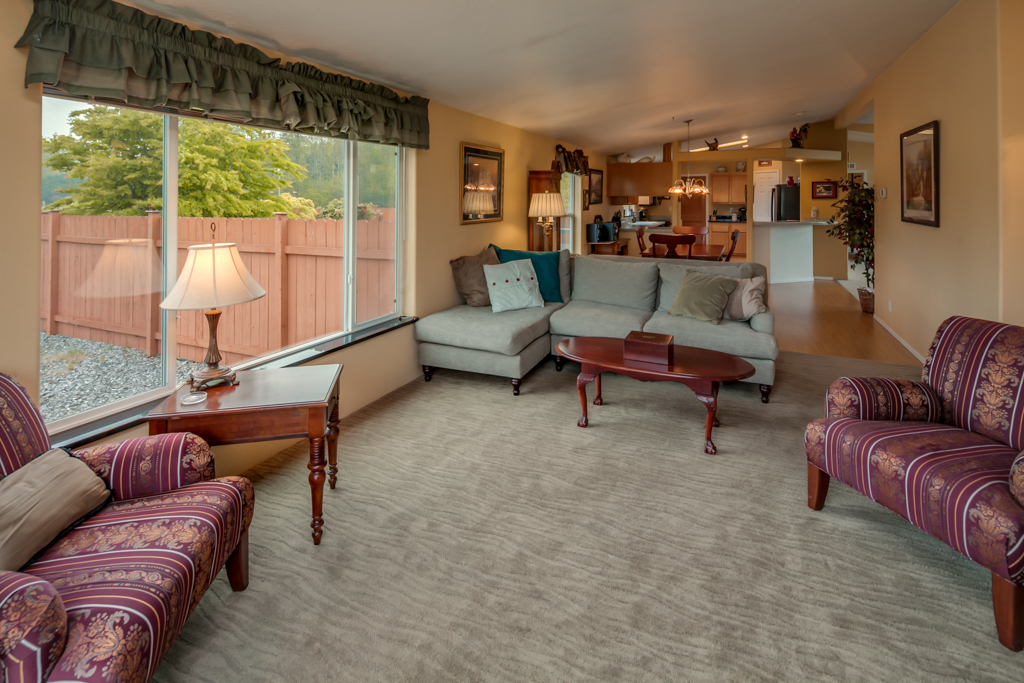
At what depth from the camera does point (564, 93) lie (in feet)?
17.3

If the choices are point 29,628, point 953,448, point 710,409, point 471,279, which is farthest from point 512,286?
point 29,628

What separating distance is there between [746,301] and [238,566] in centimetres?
398

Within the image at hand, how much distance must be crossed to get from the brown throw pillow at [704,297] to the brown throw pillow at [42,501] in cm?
403

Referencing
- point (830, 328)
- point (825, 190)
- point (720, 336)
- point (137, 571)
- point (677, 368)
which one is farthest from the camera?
point (825, 190)

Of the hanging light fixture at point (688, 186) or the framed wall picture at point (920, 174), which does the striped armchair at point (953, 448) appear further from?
the hanging light fixture at point (688, 186)

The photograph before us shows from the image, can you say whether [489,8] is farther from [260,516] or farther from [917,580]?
[917,580]

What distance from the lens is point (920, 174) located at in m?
5.09

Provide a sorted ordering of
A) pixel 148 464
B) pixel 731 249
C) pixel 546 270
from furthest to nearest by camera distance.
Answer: pixel 731 249 < pixel 546 270 < pixel 148 464

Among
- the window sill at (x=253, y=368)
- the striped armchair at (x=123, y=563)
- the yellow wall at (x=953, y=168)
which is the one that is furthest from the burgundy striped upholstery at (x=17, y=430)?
the yellow wall at (x=953, y=168)

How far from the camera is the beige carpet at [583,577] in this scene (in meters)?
1.78

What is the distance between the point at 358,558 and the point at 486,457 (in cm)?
108

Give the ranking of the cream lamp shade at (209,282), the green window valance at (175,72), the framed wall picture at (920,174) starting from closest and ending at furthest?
1. the green window valance at (175,72)
2. the cream lamp shade at (209,282)
3. the framed wall picture at (920,174)

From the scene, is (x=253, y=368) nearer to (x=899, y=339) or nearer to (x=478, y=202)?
(x=478, y=202)

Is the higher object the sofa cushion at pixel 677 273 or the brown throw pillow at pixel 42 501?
the sofa cushion at pixel 677 273
